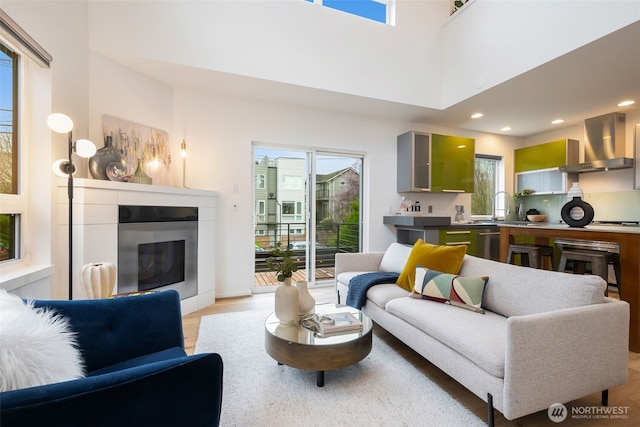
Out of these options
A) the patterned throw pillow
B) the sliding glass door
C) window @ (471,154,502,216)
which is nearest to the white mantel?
the sliding glass door

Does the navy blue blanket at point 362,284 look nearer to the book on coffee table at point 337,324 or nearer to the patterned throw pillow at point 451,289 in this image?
the patterned throw pillow at point 451,289

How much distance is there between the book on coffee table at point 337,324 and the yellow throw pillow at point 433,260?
76 centimetres

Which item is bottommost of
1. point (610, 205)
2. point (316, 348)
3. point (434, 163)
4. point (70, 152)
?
point (316, 348)

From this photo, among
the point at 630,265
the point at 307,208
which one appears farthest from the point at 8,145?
the point at 630,265

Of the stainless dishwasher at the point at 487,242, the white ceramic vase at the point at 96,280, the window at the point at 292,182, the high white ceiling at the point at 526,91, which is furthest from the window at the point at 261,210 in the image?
the stainless dishwasher at the point at 487,242

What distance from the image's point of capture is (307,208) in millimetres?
4262

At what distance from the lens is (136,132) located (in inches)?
126

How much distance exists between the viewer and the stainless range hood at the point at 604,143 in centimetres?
407

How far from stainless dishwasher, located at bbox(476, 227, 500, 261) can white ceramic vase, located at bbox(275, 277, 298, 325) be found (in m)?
3.60

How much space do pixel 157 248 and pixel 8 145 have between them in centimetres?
137

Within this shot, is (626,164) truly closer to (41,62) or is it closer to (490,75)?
(490,75)

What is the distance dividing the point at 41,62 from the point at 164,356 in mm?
2363

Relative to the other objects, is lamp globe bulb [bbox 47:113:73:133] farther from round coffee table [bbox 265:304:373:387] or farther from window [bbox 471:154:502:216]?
window [bbox 471:154:502:216]

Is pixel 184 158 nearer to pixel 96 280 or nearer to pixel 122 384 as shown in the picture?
pixel 96 280
